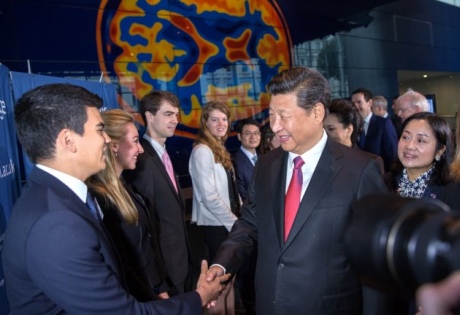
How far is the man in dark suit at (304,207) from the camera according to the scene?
1.53m

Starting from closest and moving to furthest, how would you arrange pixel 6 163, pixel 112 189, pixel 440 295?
pixel 440 295, pixel 112 189, pixel 6 163

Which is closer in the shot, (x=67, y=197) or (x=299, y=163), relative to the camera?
(x=67, y=197)

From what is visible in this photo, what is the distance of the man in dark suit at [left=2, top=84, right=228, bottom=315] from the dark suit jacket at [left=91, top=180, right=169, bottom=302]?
507 millimetres

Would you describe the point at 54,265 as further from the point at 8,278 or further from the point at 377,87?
the point at 377,87

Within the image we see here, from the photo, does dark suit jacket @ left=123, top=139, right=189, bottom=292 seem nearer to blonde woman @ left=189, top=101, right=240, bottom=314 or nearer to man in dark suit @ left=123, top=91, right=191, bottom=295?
man in dark suit @ left=123, top=91, right=191, bottom=295

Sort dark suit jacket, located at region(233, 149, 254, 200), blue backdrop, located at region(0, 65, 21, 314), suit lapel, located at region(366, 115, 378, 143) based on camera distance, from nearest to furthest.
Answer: blue backdrop, located at region(0, 65, 21, 314) → dark suit jacket, located at region(233, 149, 254, 200) → suit lapel, located at region(366, 115, 378, 143)

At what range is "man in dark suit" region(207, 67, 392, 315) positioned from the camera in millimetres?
1529

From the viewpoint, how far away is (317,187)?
158 centimetres

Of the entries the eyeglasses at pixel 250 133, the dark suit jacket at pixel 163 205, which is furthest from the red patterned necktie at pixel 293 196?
the eyeglasses at pixel 250 133

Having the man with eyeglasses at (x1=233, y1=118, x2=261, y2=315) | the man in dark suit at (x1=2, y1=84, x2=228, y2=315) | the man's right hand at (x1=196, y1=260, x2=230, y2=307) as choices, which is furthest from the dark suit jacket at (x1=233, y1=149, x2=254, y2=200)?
the man in dark suit at (x1=2, y1=84, x2=228, y2=315)

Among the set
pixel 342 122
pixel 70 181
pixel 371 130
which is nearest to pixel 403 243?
pixel 70 181

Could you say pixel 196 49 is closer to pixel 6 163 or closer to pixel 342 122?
pixel 342 122

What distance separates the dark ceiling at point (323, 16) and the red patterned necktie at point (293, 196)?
8449mm

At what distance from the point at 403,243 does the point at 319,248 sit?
933 millimetres
